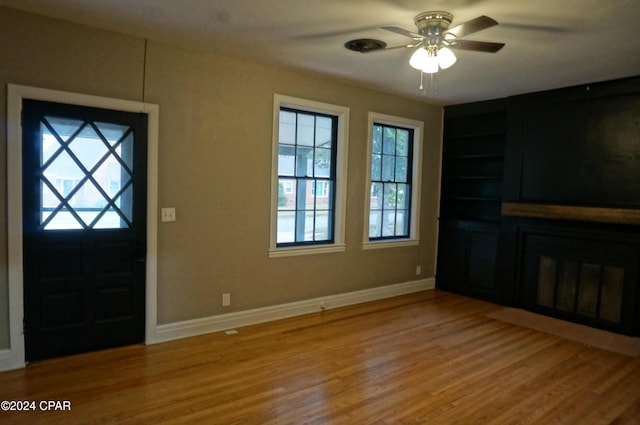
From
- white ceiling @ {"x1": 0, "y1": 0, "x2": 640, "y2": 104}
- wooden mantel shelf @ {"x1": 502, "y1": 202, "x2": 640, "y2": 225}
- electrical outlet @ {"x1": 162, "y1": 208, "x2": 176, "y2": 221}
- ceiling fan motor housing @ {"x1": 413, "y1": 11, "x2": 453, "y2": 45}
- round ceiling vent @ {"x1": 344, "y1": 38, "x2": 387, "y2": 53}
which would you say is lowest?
electrical outlet @ {"x1": 162, "y1": 208, "x2": 176, "y2": 221}

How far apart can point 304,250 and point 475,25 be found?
284 centimetres

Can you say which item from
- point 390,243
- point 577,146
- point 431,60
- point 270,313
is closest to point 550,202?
point 577,146

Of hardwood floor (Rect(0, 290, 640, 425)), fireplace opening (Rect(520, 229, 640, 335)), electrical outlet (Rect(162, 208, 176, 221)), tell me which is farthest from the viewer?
fireplace opening (Rect(520, 229, 640, 335))

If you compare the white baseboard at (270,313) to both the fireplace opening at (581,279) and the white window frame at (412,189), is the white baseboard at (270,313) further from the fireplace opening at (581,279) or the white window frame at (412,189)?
the fireplace opening at (581,279)

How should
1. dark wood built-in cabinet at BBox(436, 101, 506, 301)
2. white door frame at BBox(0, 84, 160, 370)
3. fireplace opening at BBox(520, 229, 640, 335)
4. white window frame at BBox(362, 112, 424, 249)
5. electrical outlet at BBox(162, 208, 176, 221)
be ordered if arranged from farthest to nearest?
dark wood built-in cabinet at BBox(436, 101, 506, 301) → white window frame at BBox(362, 112, 424, 249) → fireplace opening at BBox(520, 229, 640, 335) → electrical outlet at BBox(162, 208, 176, 221) → white door frame at BBox(0, 84, 160, 370)

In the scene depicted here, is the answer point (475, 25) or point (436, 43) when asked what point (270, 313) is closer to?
point (436, 43)

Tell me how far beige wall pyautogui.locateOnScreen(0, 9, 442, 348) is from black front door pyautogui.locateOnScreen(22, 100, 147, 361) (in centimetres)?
17

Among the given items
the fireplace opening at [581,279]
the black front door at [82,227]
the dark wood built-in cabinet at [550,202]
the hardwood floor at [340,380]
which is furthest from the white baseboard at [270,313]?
the fireplace opening at [581,279]

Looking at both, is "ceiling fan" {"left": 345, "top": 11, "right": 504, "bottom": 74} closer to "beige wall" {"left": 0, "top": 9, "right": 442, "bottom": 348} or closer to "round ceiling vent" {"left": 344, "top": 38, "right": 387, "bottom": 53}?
"round ceiling vent" {"left": 344, "top": 38, "right": 387, "bottom": 53}

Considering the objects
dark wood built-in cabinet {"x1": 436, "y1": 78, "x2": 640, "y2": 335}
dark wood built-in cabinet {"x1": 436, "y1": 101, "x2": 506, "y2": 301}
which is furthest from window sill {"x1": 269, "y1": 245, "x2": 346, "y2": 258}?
dark wood built-in cabinet {"x1": 436, "y1": 78, "x2": 640, "y2": 335}

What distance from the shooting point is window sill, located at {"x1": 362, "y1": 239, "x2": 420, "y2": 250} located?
200 inches

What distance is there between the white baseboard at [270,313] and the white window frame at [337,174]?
0.57 m

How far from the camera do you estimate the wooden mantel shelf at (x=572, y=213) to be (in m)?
4.03

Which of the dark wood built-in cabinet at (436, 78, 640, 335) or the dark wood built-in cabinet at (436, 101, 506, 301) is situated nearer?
the dark wood built-in cabinet at (436, 78, 640, 335)
